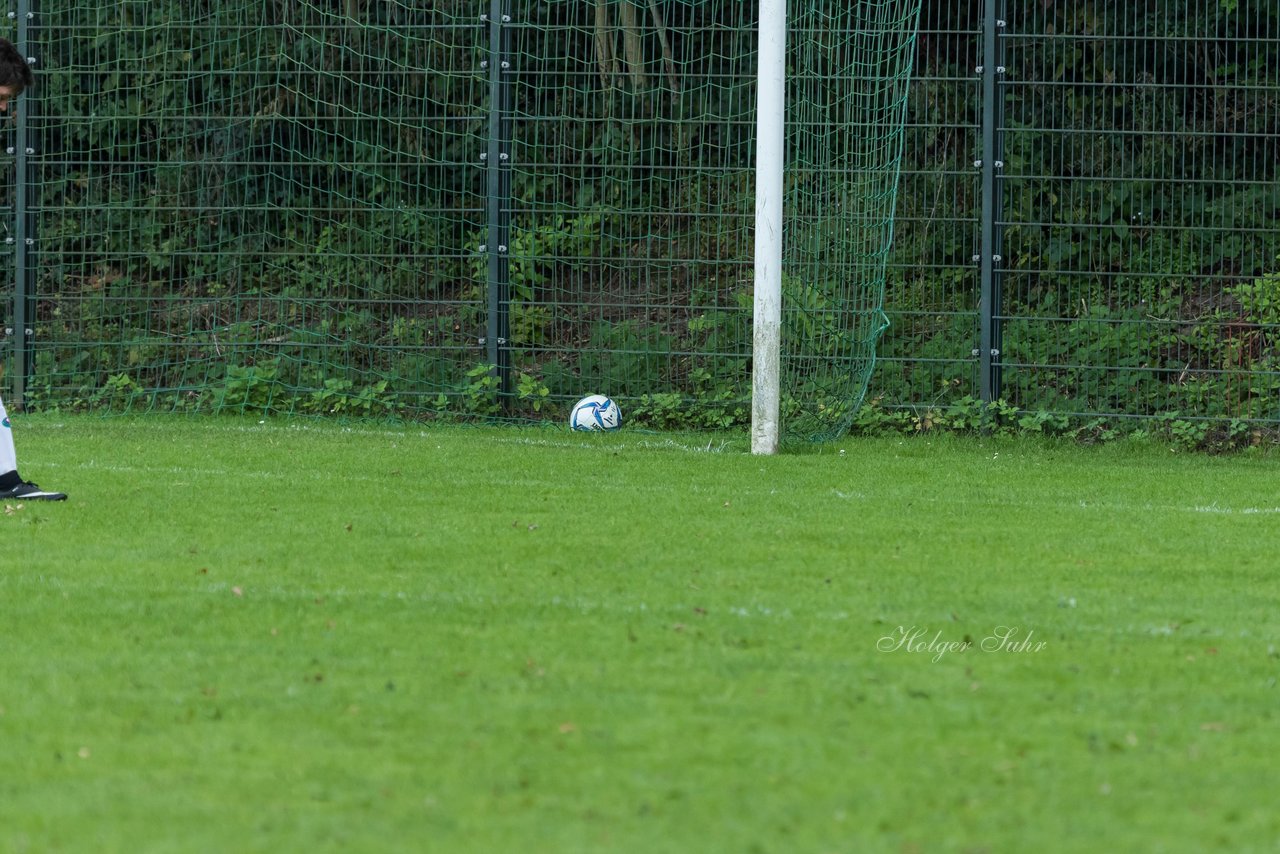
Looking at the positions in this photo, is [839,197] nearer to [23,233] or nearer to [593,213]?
[593,213]

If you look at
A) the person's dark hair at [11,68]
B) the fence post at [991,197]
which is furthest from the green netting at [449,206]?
the person's dark hair at [11,68]

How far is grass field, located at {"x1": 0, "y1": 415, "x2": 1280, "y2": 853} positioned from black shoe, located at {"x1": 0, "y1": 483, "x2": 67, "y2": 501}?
17cm

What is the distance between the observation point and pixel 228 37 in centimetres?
1346

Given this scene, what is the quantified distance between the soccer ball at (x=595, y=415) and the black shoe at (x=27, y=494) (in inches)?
149

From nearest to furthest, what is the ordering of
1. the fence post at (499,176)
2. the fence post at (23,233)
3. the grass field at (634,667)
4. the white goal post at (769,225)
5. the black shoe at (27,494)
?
the grass field at (634,667), the black shoe at (27,494), the white goal post at (769,225), the fence post at (499,176), the fence post at (23,233)

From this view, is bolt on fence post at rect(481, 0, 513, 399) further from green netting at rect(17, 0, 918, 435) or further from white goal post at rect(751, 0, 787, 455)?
white goal post at rect(751, 0, 787, 455)

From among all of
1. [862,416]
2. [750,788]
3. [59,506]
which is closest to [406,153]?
[862,416]

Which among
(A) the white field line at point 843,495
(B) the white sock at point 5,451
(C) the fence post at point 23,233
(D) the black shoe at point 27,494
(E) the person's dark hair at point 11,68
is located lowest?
(A) the white field line at point 843,495

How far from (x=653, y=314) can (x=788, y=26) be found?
79.3 inches

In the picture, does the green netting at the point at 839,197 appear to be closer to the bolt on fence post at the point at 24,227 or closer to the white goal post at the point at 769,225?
the white goal post at the point at 769,225

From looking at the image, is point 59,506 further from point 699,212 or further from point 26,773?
point 699,212

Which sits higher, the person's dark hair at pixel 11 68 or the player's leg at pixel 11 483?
the person's dark hair at pixel 11 68

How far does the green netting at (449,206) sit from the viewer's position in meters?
11.3

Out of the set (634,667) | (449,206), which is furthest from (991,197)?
(634,667)
